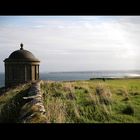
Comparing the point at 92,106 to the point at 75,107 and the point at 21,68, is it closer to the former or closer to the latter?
the point at 75,107

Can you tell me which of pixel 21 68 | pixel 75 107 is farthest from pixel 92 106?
pixel 21 68

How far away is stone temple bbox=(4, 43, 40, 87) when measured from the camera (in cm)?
1125

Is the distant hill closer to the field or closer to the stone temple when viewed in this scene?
the field

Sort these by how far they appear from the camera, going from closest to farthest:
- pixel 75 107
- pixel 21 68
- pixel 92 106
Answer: pixel 75 107 < pixel 92 106 < pixel 21 68

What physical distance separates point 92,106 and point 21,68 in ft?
16.4

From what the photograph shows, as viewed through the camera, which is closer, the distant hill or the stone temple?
the distant hill

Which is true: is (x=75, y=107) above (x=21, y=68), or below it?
below

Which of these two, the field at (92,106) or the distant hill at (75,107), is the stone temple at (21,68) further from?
the distant hill at (75,107)

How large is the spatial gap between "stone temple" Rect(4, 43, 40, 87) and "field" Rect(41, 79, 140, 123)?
1.93 meters

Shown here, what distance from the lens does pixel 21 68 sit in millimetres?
11703

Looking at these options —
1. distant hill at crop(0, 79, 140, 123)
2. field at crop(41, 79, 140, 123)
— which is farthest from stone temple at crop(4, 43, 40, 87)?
distant hill at crop(0, 79, 140, 123)
